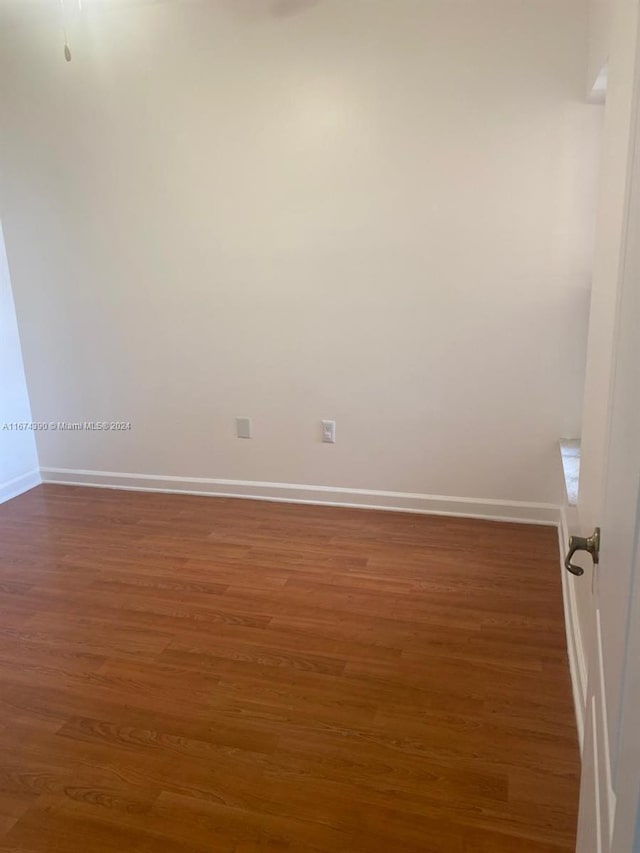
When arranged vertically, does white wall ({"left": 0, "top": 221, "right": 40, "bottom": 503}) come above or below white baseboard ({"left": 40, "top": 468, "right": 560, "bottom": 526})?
above

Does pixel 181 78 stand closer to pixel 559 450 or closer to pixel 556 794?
pixel 559 450

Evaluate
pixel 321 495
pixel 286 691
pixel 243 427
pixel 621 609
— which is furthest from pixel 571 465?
pixel 621 609

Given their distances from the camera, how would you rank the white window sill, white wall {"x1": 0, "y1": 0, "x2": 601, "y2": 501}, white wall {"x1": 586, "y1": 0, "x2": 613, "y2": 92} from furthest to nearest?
white wall {"x1": 0, "y1": 0, "x2": 601, "y2": 501} → the white window sill → white wall {"x1": 586, "y1": 0, "x2": 613, "y2": 92}

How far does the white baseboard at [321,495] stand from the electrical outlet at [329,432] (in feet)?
0.91

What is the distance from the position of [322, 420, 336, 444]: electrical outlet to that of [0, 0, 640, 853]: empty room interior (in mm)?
12

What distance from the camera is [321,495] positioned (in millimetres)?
3602

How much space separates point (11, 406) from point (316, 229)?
2.13m

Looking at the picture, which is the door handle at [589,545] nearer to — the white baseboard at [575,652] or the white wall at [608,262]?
the white wall at [608,262]

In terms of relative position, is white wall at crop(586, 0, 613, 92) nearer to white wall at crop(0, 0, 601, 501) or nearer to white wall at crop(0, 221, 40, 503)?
white wall at crop(0, 0, 601, 501)

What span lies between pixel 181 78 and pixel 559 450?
8.77ft

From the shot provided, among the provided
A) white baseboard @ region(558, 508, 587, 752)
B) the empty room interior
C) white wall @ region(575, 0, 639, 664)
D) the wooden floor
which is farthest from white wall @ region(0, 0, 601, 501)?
white wall @ region(575, 0, 639, 664)

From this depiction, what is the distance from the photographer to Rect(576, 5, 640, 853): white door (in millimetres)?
600

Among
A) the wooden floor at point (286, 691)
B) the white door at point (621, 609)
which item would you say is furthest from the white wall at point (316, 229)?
the white door at point (621, 609)

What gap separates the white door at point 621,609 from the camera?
0.60m
